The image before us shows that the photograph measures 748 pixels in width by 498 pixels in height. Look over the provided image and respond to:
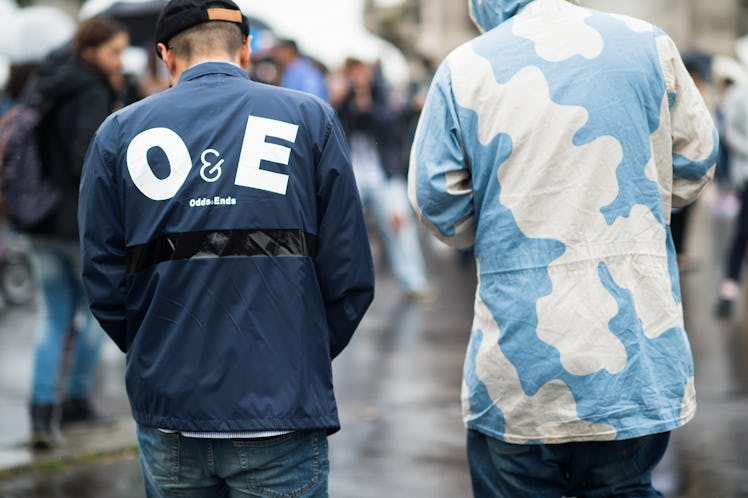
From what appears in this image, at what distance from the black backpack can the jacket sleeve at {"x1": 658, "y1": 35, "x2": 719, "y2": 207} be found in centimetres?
368

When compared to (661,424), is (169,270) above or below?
above

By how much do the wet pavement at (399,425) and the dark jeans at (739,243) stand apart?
0.34 m

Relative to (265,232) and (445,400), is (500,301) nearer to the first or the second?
(265,232)

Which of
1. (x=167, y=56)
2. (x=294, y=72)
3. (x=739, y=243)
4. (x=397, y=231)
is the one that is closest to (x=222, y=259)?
(x=167, y=56)

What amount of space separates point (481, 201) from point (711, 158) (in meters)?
0.67

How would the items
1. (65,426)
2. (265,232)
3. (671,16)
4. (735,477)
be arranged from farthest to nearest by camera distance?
(671,16) < (65,426) < (735,477) < (265,232)

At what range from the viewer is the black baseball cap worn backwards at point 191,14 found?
319 centimetres

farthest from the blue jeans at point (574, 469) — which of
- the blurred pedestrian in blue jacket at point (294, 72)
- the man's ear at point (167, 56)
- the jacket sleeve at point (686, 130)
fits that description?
the blurred pedestrian in blue jacket at point (294, 72)

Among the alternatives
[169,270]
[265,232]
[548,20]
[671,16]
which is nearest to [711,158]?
[548,20]

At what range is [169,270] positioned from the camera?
308 cm

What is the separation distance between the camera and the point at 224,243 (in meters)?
3.05

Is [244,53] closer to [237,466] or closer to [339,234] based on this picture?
[339,234]

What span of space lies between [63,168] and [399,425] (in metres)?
2.20

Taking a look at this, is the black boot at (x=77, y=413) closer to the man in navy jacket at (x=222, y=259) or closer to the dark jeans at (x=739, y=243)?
the man in navy jacket at (x=222, y=259)
